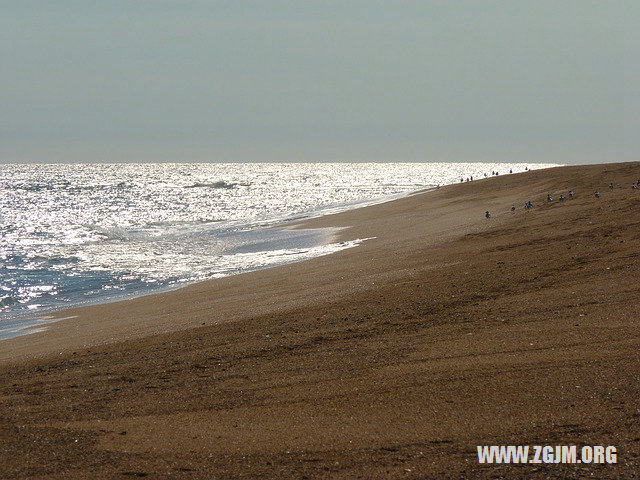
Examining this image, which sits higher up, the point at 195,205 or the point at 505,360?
the point at 195,205

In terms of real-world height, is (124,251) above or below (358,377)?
above

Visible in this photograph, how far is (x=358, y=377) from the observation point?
9.13 metres

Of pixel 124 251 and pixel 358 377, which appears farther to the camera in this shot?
pixel 124 251

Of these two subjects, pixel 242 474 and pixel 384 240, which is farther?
pixel 384 240

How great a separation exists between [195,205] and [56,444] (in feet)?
241

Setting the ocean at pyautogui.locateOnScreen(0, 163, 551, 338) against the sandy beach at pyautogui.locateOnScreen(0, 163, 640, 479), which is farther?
the ocean at pyautogui.locateOnScreen(0, 163, 551, 338)

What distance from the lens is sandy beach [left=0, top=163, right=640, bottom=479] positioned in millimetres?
7000

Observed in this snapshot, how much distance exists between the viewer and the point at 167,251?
37031 millimetres

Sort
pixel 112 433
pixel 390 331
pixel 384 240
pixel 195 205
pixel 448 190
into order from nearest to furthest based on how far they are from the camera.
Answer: pixel 112 433 → pixel 390 331 → pixel 384 240 → pixel 448 190 → pixel 195 205

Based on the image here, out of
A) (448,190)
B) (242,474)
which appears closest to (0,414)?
(242,474)

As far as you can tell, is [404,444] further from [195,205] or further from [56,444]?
[195,205]

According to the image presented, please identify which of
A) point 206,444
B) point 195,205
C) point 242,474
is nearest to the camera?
point 242,474

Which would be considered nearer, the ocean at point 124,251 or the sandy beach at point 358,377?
the sandy beach at point 358,377

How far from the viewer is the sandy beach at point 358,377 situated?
700 cm
